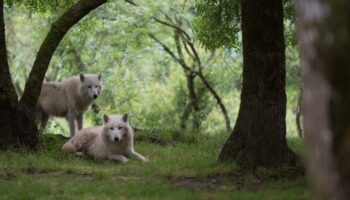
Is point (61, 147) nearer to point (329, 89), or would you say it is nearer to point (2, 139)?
point (2, 139)

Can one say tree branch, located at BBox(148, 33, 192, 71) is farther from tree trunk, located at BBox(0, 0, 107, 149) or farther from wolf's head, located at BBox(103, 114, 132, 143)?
wolf's head, located at BBox(103, 114, 132, 143)

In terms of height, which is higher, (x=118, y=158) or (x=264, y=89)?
(x=264, y=89)

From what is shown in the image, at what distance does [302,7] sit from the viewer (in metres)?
3.80

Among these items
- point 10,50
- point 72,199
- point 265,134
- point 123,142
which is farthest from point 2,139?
point 10,50

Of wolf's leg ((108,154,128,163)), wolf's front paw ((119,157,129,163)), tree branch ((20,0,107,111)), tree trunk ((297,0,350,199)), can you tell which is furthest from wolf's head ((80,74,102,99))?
tree trunk ((297,0,350,199))

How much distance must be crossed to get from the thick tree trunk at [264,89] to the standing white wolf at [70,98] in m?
5.45

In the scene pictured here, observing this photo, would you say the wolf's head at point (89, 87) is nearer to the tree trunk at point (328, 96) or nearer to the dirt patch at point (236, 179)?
the dirt patch at point (236, 179)

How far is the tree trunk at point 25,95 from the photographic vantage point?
10881 mm

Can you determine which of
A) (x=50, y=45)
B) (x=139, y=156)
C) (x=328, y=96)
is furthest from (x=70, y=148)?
(x=328, y=96)

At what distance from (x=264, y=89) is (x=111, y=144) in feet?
11.1

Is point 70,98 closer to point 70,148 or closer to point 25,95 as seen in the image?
point 25,95

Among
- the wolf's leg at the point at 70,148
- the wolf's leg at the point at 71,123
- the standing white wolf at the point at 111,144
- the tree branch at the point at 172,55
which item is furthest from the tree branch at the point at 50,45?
the tree branch at the point at 172,55

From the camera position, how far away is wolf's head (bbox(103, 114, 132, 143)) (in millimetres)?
10859

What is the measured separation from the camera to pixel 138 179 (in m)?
9.01
